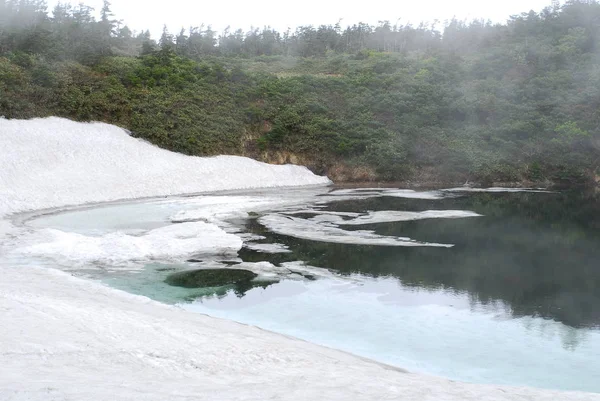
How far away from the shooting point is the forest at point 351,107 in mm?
44969

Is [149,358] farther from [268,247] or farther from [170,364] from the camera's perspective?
[268,247]

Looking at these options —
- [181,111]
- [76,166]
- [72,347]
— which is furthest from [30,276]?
[181,111]

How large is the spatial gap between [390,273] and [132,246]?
8.57 metres

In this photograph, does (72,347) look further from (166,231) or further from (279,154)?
(279,154)

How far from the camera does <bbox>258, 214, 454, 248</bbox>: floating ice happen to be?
22.6 meters

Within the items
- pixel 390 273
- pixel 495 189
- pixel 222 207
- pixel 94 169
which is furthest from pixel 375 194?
pixel 390 273

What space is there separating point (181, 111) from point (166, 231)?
1134 inches

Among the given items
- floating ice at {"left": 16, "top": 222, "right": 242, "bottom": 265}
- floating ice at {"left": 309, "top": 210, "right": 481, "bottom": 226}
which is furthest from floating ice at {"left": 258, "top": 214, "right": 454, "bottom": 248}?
floating ice at {"left": 16, "top": 222, "right": 242, "bottom": 265}

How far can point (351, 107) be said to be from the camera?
58719 millimetres

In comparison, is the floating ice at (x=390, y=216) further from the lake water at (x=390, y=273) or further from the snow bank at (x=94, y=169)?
the snow bank at (x=94, y=169)

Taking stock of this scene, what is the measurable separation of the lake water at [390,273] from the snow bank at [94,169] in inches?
127

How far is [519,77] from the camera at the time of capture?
65125 millimetres

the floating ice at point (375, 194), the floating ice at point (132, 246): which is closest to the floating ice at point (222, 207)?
the floating ice at point (375, 194)

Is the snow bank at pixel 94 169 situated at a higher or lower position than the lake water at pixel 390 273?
higher
